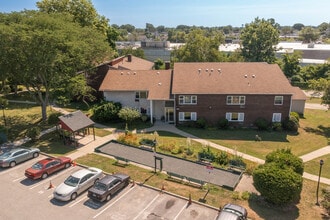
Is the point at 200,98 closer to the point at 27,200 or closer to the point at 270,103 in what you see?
the point at 270,103

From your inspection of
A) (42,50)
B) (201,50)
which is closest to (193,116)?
(42,50)

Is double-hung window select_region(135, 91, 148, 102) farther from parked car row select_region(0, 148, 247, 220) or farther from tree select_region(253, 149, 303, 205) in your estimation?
tree select_region(253, 149, 303, 205)

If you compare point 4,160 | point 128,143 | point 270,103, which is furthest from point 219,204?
point 270,103

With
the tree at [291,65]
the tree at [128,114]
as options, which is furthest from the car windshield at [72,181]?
the tree at [291,65]

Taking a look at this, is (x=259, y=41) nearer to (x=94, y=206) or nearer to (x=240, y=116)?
(x=240, y=116)

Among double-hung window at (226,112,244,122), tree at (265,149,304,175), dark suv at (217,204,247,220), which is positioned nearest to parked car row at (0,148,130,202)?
dark suv at (217,204,247,220)

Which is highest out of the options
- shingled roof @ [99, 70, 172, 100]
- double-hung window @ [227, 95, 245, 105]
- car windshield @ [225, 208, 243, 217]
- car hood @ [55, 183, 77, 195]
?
shingled roof @ [99, 70, 172, 100]
